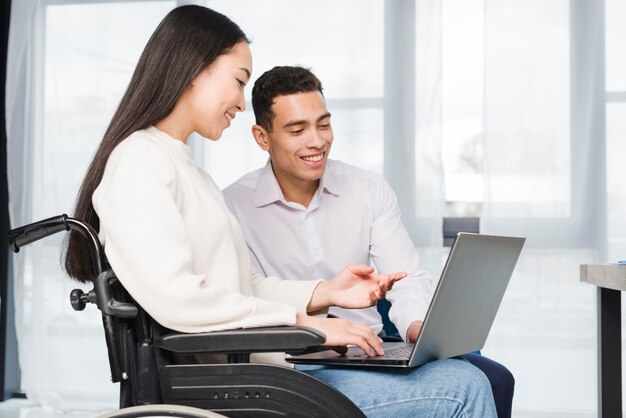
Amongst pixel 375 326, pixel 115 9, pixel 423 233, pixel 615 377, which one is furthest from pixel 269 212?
pixel 115 9

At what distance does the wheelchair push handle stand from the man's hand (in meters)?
0.82

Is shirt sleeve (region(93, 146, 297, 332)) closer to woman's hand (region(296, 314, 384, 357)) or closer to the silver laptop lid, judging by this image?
woman's hand (region(296, 314, 384, 357))

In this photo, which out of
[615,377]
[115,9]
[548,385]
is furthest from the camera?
[115,9]

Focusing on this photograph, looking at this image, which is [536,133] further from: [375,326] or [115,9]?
[115,9]

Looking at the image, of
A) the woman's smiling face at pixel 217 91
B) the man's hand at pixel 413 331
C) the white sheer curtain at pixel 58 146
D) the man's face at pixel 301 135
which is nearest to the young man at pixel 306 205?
the man's face at pixel 301 135

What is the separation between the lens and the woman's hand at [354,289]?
148 cm

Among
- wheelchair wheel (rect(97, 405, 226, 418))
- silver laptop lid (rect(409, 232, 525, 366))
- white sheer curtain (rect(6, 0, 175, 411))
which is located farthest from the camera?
white sheer curtain (rect(6, 0, 175, 411))

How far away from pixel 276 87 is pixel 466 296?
894 millimetres

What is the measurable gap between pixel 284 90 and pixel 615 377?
1078mm

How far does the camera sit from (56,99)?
379cm

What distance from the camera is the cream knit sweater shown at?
1136 millimetres

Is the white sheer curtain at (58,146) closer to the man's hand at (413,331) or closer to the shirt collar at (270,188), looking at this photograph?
the shirt collar at (270,188)

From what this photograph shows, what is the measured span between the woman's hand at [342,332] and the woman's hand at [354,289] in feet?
0.53

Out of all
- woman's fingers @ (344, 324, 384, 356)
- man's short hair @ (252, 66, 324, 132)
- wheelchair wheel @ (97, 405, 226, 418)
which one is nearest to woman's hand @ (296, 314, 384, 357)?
woman's fingers @ (344, 324, 384, 356)
